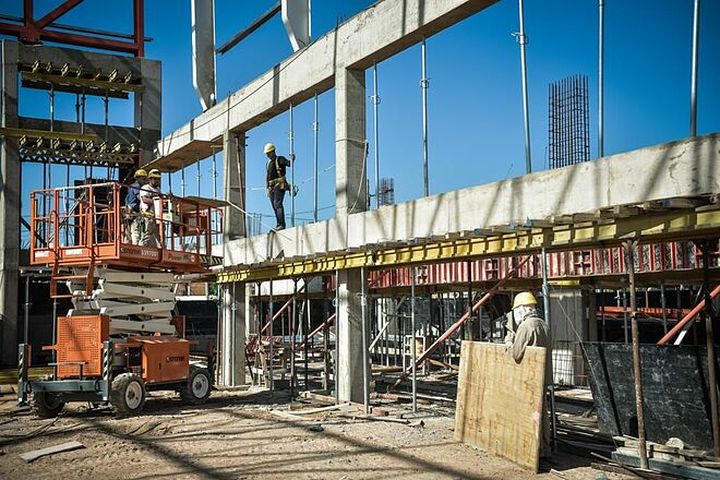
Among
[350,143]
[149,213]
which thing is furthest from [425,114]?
[149,213]

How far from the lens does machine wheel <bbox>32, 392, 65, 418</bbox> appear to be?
44.9 feet

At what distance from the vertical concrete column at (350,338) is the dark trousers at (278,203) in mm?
3117

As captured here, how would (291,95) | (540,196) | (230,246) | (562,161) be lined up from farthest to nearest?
(562,161) < (230,246) < (291,95) < (540,196)

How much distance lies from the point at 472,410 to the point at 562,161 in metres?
21.3

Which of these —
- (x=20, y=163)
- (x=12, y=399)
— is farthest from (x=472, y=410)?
(x=20, y=163)

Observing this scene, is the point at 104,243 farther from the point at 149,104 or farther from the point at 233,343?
the point at 149,104

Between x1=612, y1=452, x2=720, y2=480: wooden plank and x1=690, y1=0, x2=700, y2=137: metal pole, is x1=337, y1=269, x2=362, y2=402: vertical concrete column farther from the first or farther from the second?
x1=690, y1=0, x2=700, y2=137: metal pole

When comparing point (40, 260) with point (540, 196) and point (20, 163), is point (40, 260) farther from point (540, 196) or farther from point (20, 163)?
point (20, 163)

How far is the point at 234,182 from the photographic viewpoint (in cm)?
1938

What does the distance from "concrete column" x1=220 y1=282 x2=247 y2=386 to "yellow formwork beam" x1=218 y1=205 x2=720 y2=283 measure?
382 centimetres

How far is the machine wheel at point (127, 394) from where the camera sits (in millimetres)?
13219

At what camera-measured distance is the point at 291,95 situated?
1639 centimetres

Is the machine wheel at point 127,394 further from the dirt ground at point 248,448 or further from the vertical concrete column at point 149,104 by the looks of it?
the vertical concrete column at point 149,104

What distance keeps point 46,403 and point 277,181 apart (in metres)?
6.57
